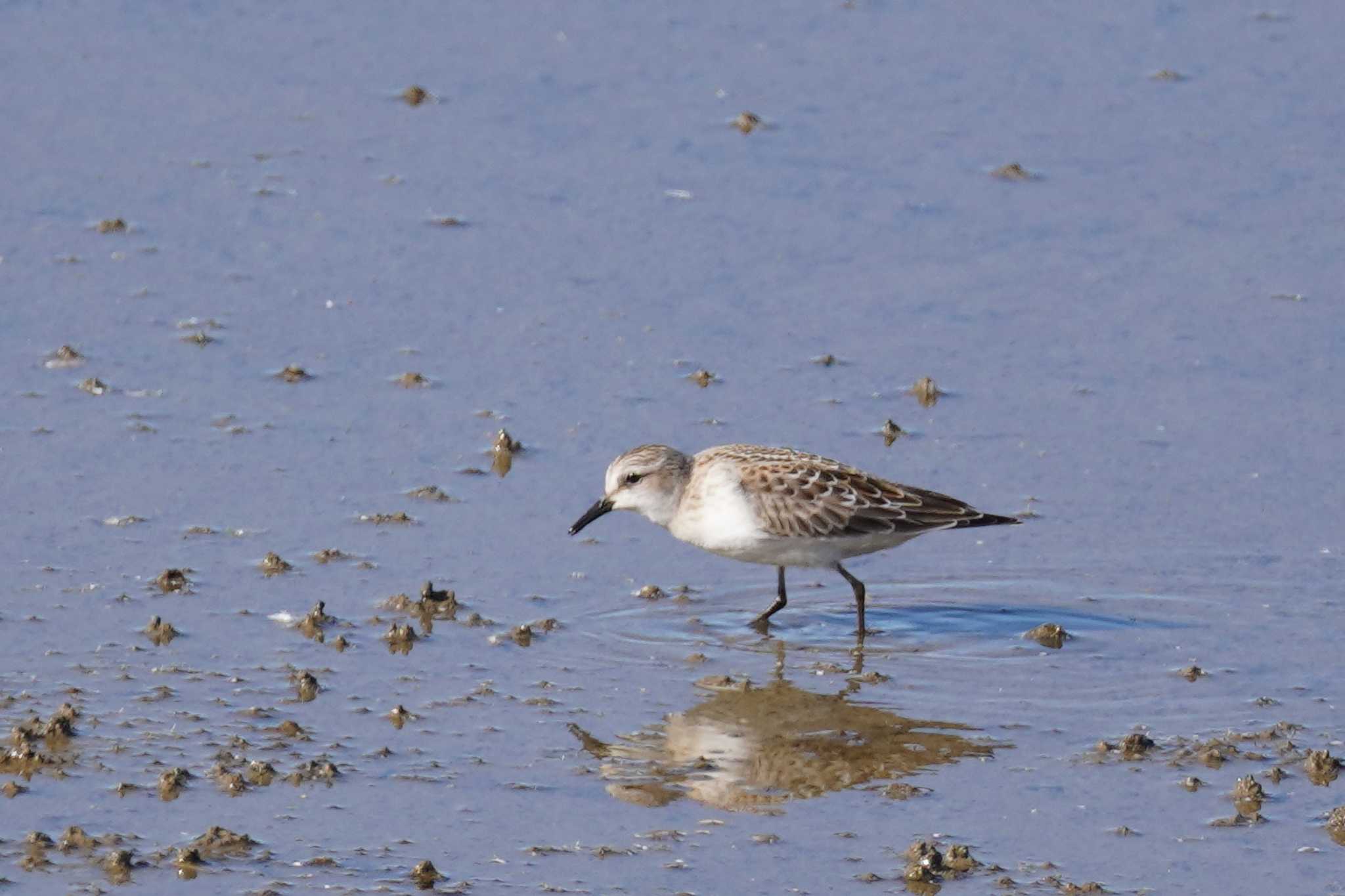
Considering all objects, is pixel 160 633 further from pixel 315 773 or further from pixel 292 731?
pixel 315 773

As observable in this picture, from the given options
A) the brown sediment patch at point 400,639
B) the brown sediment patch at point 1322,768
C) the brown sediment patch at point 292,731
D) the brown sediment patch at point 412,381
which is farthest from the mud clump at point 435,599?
the brown sediment patch at point 1322,768

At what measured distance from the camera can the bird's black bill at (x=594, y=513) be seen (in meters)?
10.9

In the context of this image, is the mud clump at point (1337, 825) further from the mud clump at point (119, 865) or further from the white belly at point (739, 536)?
the mud clump at point (119, 865)

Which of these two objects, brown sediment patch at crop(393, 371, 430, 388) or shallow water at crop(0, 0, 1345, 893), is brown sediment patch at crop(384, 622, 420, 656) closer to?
shallow water at crop(0, 0, 1345, 893)

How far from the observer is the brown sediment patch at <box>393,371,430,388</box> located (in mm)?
12406

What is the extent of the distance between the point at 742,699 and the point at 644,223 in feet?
16.1

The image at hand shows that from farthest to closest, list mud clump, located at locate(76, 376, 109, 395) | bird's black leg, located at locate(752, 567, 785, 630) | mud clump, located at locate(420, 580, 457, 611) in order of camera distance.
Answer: mud clump, located at locate(76, 376, 109, 395) → bird's black leg, located at locate(752, 567, 785, 630) → mud clump, located at locate(420, 580, 457, 611)

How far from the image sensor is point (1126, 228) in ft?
46.4

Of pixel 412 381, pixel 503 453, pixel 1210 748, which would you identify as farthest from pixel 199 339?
pixel 1210 748

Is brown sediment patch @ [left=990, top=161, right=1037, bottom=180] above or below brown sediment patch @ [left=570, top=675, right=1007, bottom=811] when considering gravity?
above

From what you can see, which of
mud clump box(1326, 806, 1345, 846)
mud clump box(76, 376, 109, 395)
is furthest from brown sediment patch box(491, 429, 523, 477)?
mud clump box(1326, 806, 1345, 846)

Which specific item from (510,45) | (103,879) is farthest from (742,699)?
(510,45)

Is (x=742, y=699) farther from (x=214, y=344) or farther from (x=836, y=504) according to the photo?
(x=214, y=344)

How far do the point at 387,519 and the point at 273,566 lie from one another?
752 mm
